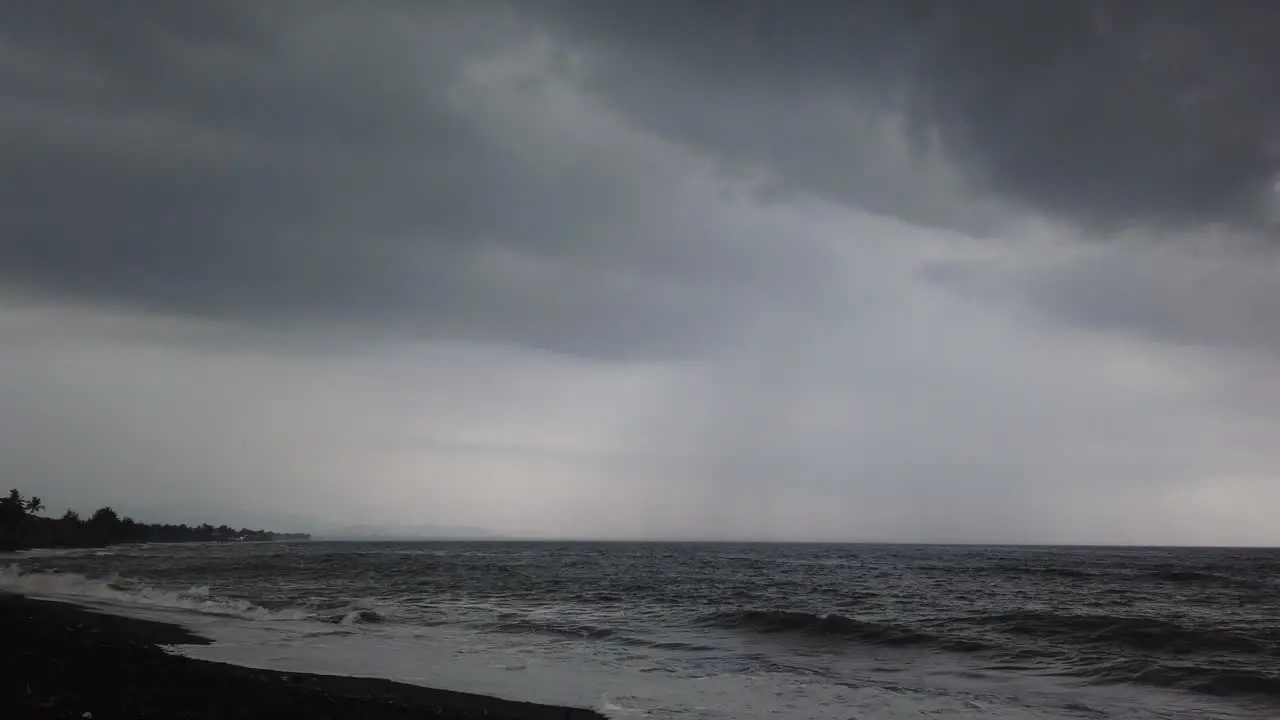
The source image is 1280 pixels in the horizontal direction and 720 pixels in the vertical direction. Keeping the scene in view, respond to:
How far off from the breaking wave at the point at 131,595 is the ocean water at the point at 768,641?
14cm

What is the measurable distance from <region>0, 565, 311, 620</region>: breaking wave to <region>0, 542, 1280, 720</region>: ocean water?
0.45ft

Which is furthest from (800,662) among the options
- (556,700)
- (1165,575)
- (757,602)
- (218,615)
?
(1165,575)

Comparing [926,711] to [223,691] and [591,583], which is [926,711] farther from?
[591,583]

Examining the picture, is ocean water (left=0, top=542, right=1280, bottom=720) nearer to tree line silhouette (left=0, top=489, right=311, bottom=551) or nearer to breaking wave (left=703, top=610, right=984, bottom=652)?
breaking wave (left=703, top=610, right=984, bottom=652)

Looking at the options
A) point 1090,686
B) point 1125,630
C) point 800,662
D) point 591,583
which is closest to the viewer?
point 1090,686

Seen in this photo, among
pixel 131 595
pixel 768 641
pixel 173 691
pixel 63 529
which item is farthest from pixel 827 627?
pixel 63 529

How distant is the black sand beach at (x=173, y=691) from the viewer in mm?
9305

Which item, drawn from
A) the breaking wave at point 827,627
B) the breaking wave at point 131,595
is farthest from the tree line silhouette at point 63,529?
the breaking wave at point 827,627

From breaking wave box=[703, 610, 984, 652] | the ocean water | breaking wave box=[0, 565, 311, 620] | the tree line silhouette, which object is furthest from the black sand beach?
the tree line silhouette

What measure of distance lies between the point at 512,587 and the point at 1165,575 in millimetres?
38669

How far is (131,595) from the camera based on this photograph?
29.3m

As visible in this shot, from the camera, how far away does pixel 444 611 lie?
2664cm

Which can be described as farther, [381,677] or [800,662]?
[800,662]

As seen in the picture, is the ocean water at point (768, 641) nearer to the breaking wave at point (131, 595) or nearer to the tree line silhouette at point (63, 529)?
the breaking wave at point (131, 595)
